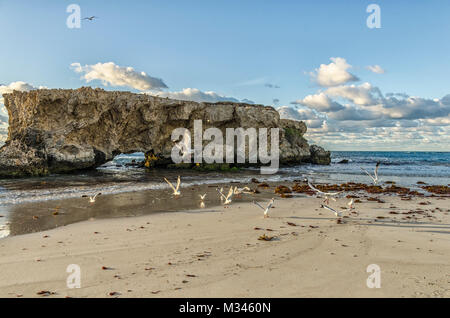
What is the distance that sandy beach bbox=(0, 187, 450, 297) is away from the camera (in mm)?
4055

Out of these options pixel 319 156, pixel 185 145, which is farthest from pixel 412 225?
pixel 319 156

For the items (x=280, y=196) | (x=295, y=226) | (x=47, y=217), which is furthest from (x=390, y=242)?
(x=47, y=217)

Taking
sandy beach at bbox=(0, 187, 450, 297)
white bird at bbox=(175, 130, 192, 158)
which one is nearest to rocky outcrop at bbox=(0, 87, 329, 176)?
white bird at bbox=(175, 130, 192, 158)

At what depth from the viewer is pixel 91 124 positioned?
25.8 meters

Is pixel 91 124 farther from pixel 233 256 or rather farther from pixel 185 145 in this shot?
pixel 233 256

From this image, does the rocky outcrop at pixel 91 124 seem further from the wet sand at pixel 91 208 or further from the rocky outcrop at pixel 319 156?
the rocky outcrop at pixel 319 156

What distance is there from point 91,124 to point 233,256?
24.5 meters

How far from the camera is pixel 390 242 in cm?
630

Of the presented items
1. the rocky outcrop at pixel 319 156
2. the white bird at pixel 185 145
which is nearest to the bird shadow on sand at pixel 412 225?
the white bird at pixel 185 145

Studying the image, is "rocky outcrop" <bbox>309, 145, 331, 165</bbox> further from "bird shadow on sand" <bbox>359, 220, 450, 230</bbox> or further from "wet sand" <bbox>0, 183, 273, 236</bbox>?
"bird shadow on sand" <bbox>359, 220, 450, 230</bbox>

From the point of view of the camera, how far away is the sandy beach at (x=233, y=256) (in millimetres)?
4055
